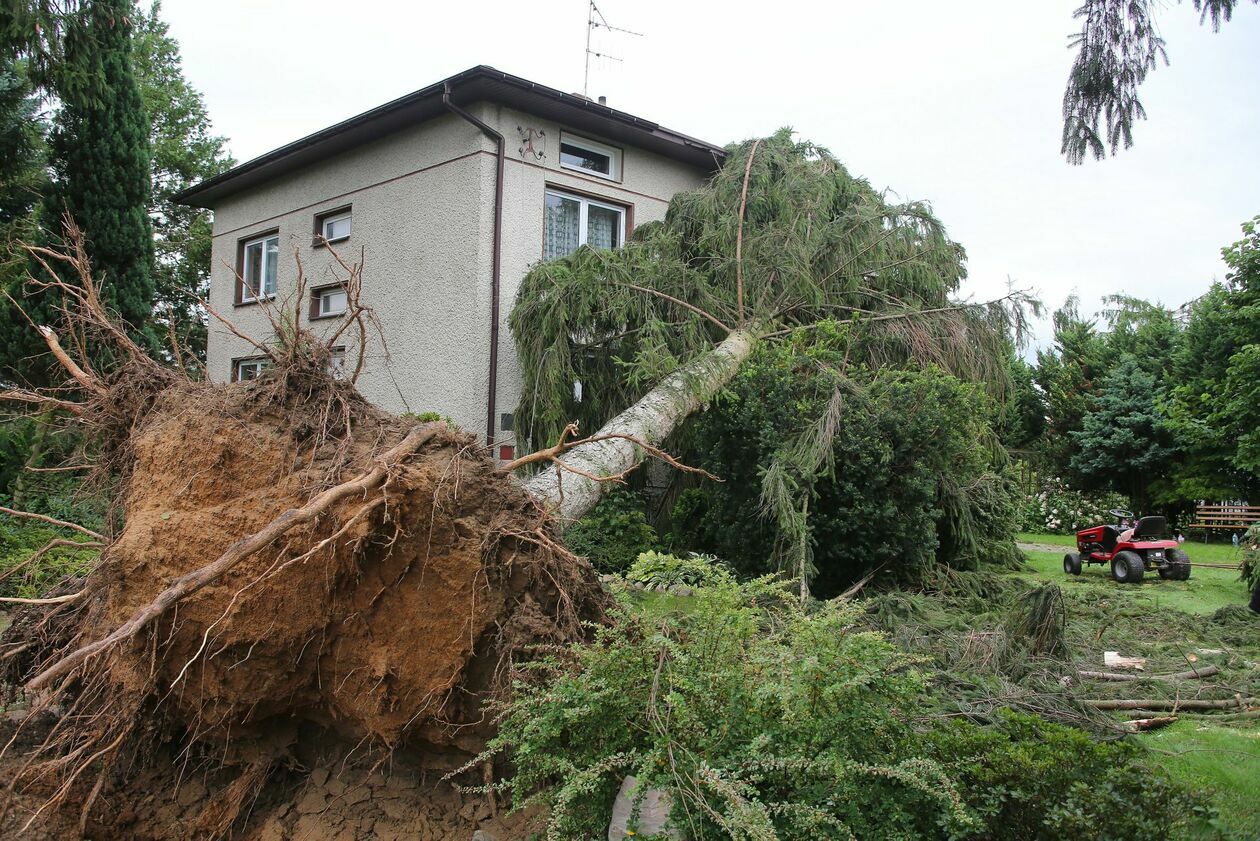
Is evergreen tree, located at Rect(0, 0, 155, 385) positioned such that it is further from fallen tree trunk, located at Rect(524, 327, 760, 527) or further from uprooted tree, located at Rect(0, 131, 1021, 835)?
uprooted tree, located at Rect(0, 131, 1021, 835)

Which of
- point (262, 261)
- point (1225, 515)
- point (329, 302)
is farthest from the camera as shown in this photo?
point (1225, 515)

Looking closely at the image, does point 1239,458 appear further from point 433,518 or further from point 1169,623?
point 433,518

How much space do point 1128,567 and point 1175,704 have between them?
21.8ft

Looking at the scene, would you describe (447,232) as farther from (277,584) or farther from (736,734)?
(736,734)

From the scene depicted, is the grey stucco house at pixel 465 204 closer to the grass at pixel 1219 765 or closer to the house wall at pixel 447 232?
the house wall at pixel 447 232

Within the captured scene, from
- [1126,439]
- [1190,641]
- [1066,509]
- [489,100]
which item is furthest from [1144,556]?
[1126,439]

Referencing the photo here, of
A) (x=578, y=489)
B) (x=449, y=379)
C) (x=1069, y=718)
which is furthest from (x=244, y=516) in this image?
(x=449, y=379)

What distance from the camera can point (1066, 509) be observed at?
2370 cm

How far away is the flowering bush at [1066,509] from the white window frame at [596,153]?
15.3 m

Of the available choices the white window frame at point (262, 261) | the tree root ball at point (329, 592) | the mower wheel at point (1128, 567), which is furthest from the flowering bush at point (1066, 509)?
the tree root ball at point (329, 592)

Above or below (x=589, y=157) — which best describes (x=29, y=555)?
below

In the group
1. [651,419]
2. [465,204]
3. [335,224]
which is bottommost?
[651,419]

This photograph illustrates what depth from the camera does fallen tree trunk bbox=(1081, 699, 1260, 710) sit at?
5535mm

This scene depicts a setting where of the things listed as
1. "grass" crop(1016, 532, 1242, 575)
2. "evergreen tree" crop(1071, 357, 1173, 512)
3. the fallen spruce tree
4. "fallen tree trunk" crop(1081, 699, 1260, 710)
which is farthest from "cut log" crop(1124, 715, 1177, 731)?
"evergreen tree" crop(1071, 357, 1173, 512)
